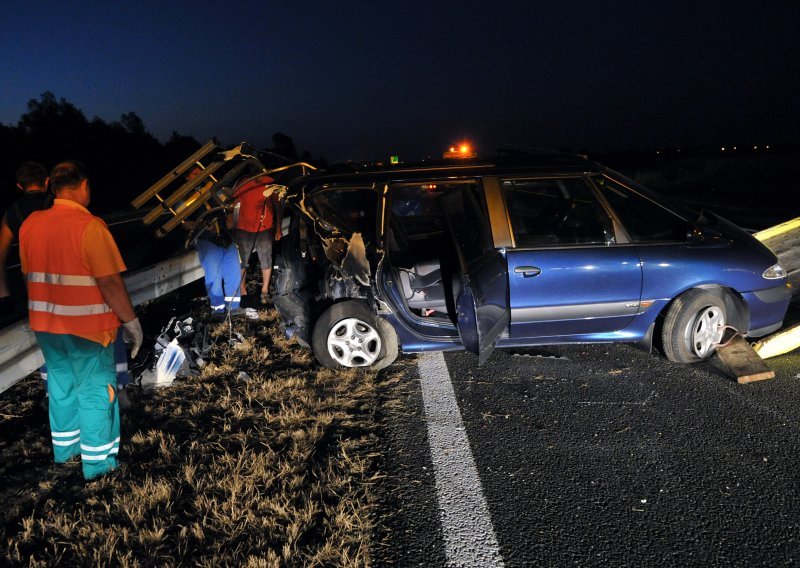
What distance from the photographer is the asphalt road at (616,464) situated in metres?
2.47

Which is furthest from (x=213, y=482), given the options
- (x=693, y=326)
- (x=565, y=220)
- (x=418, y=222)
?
(x=418, y=222)

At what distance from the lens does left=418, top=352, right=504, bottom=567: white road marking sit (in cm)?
247

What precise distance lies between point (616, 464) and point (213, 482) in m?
2.24

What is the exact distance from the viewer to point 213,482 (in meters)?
2.94

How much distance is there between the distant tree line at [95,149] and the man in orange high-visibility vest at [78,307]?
954 inches

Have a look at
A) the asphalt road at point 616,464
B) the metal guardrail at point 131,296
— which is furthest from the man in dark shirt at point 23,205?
the asphalt road at point 616,464

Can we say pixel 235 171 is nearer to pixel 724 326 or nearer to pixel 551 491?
pixel 551 491

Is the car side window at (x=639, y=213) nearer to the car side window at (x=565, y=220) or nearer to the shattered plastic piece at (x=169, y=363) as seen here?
the car side window at (x=565, y=220)

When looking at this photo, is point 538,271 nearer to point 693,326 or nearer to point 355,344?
point 693,326

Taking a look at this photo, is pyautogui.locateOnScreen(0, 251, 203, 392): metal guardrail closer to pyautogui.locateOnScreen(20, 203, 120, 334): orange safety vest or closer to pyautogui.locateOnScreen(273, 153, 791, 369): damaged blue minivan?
pyautogui.locateOnScreen(20, 203, 120, 334): orange safety vest

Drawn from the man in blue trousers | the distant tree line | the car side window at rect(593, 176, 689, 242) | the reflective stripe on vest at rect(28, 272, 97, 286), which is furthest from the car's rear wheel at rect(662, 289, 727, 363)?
the distant tree line

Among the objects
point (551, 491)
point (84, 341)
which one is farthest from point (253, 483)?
point (551, 491)

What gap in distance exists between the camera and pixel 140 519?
266 centimetres

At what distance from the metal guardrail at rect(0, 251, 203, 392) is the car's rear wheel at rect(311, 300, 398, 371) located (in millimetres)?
1942
